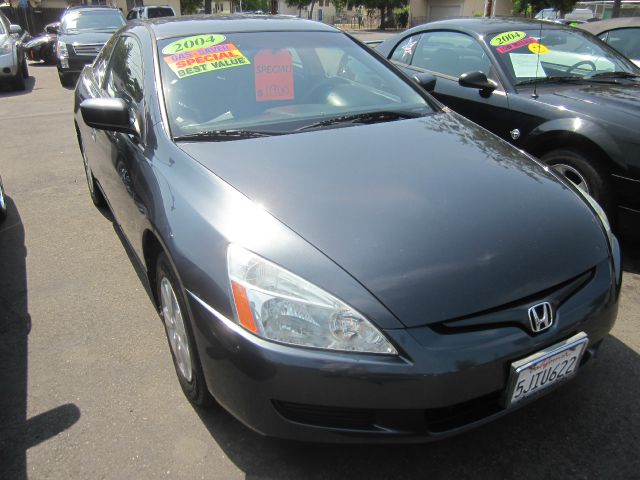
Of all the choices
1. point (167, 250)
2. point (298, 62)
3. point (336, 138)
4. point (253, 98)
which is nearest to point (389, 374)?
point (167, 250)

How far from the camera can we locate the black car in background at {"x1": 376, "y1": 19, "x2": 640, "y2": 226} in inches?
132

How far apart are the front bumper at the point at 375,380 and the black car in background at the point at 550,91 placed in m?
1.90

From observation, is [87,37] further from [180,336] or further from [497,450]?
[497,450]

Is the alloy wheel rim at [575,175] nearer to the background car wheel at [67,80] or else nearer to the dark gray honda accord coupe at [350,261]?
the dark gray honda accord coupe at [350,261]

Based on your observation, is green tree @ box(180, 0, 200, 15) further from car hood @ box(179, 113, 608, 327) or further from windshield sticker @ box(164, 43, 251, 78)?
car hood @ box(179, 113, 608, 327)

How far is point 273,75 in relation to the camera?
9.34 feet

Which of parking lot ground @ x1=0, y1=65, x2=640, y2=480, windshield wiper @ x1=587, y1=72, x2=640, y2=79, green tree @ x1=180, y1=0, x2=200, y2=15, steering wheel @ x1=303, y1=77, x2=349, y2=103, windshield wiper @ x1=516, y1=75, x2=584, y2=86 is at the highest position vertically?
green tree @ x1=180, y1=0, x2=200, y2=15

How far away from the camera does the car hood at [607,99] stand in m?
3.41

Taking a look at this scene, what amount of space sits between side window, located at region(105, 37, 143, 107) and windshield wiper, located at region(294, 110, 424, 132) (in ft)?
2.95

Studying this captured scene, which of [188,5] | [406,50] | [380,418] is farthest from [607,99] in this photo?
[188,5]

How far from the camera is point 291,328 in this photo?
1.68 meters

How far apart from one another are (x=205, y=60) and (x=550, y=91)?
2492 millimetres

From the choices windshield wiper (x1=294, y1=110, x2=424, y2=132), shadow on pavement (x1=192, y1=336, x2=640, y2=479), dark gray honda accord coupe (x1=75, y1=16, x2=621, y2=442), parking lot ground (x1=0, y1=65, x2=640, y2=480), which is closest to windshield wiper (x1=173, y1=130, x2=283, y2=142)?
dark gray honda accord coupe (x1=75, y1=16, x2=621, y2=442)

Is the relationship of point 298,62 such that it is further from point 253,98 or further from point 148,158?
point 148,158
